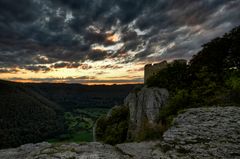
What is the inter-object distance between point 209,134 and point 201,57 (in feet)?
68.3

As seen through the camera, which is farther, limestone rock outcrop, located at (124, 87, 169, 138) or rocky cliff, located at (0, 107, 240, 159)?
limestone rock outcrop, located at (124, 87, 169, 138)

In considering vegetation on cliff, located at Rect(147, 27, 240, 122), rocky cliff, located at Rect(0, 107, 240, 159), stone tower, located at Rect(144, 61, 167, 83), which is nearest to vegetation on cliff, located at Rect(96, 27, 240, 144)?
vegetation on cliff, located at Rect(147, 27, 240, 122)

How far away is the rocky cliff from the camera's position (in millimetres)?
7691

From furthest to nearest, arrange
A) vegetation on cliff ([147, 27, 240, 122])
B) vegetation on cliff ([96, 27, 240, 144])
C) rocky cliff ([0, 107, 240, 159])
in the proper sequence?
vegetation on cliff ([96, 27, 240, 144])
vegetation on cliff ([147, 27, 240, 122])
rocky cliff ([0, 107, 240, 159])

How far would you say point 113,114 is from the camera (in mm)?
30656

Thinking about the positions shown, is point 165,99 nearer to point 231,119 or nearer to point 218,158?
point 231,119

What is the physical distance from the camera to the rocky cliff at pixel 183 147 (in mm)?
7691

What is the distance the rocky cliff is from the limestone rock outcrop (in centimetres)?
1072

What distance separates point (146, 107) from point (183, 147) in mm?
14769

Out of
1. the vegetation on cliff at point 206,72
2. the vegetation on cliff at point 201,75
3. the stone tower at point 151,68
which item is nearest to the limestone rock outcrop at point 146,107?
the vegetation on cliff at point 201,75

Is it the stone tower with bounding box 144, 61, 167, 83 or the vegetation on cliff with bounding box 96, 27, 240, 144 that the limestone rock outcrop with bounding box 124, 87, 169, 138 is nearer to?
the vegetation on cliff with bounding box 96, 27, 240, 144

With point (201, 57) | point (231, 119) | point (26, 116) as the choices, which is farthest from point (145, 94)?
point (26, 116)

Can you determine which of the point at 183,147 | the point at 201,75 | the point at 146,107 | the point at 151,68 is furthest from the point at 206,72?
the point at 151,68

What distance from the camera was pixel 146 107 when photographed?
2289 centimetres
